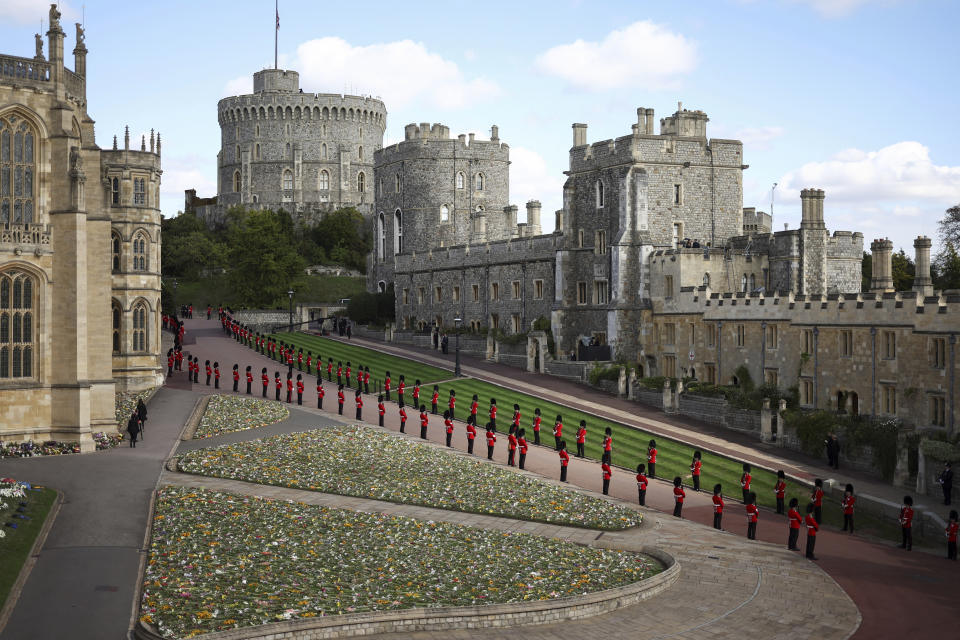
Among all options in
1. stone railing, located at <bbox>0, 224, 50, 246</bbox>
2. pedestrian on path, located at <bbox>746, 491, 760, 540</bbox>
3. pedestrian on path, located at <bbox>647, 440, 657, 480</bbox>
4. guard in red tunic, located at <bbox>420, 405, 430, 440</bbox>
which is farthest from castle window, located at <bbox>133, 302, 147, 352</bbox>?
pedestrian on path, located at <bbox>746, 491, 760, 540</bbox>

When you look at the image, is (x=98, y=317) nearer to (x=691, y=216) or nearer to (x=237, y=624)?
(x=237, y=624)

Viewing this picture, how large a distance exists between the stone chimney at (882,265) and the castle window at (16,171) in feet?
120

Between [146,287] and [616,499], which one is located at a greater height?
[146,287]

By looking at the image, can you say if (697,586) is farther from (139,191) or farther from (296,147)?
(296,147)

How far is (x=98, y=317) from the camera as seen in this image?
1361 inches

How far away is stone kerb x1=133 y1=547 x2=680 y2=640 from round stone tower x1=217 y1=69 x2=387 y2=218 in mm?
100767

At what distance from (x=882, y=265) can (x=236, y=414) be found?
3067 centimetres

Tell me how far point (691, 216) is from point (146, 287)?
30134 millimetres

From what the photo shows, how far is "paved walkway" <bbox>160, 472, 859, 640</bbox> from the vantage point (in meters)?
18.5

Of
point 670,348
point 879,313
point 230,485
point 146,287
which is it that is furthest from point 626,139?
point 230,485

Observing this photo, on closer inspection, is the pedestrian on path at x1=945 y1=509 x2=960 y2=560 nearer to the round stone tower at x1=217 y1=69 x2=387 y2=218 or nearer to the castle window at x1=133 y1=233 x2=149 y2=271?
the castle window at x1=133 y1=233 x2=149 y2=271

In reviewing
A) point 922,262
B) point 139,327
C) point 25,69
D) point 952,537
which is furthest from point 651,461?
point 139,327

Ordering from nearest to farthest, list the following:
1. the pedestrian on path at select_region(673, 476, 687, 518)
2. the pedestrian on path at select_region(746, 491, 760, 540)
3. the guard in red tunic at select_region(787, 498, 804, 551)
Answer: the guard in red tunic at select_region(787, 498, 804, 551)
the pedestrian on path at select_region(746, 491, 760, 540)
the pedestrian on path at select_region(673, 476, 687, 518)

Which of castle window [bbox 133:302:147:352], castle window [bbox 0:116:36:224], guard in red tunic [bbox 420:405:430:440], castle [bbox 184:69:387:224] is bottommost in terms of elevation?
guard in red tunic [bbox 420:405:430:440]
